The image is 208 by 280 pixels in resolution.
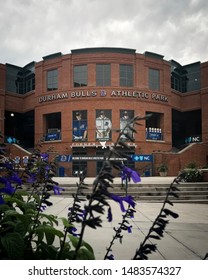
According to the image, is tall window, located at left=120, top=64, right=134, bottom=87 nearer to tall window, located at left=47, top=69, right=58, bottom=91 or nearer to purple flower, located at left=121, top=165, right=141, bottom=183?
tall window, located at left=47, top=69, right=58, bottom=91

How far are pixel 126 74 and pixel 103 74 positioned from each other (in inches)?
76.9

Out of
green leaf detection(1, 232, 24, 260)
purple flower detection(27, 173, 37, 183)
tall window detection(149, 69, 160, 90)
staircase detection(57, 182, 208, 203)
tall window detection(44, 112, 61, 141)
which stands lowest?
staircase detection(57, 182, 208, 203)

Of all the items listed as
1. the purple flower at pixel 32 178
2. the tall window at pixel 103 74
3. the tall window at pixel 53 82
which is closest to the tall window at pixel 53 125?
the tall window at pixel 53 82

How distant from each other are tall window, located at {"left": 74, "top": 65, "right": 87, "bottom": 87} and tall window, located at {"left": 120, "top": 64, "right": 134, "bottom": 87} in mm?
3146

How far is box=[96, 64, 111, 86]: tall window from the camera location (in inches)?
859

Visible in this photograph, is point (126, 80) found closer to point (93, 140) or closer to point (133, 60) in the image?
point (133, 60)

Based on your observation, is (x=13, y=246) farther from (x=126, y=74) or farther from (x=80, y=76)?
(x=80, y=76)

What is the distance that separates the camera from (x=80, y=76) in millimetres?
22438

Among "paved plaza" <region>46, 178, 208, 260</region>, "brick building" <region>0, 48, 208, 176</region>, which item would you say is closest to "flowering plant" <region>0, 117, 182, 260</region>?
"paved plaza" <region>46, 178, 208, 260</region>

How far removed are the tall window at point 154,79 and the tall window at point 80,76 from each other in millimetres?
5716

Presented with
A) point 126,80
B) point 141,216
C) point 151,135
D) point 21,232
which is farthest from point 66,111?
point 21,232

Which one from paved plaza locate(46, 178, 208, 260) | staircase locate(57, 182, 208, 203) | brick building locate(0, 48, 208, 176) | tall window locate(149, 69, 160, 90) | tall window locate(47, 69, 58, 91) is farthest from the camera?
tall window locate(47, 69, 58, 91)

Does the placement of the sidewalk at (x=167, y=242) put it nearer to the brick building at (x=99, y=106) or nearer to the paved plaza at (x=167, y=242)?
the paved plaza at (x=167, y=242)

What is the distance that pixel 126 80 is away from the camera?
21141mm
